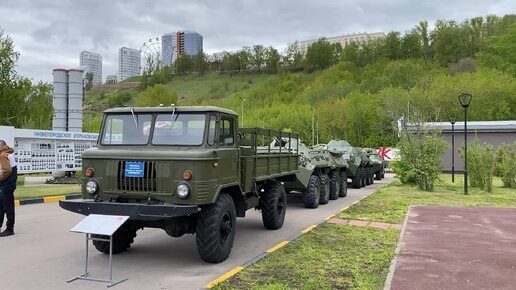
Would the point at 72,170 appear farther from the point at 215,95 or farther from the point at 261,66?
the point at 261,66

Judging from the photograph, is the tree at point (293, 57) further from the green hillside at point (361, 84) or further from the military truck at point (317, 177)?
the military truck at point (317, 177)

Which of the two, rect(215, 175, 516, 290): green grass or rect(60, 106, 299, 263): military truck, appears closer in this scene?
rect(215, 175, 516, 290): green grass

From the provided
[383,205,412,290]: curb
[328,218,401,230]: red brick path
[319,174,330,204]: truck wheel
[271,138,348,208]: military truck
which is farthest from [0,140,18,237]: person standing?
[319,174,330,204]: truck wheel

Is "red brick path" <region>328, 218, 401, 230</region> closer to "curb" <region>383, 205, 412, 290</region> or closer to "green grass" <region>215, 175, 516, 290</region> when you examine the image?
"curb" <region>383, 205, 412, 290</region>

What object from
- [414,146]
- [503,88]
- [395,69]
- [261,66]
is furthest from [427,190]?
[261,66]

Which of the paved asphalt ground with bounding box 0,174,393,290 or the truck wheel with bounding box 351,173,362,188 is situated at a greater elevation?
the truck wheel with bounding box 351,173,362,188

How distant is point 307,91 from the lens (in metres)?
78.4

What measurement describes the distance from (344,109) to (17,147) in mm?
40513

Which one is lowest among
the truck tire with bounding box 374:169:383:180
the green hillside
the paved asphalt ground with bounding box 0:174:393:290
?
the paved asphalt ground with bounding box 0:174:393:290

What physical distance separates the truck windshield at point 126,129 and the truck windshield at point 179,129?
178mm

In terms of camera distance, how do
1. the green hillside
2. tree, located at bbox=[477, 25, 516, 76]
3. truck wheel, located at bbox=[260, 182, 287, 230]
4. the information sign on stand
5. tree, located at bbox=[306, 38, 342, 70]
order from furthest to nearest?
tree, located at bbox=[306, 38, 342, 70] < tree, located at bbox=[477, 25, 516, 76] < the green hillside < truck wheel, located at bbox=[260, 182, 287, 230] < the information sign on stand

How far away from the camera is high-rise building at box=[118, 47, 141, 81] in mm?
92269

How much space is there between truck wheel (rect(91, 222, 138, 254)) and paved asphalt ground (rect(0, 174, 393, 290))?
0.13m

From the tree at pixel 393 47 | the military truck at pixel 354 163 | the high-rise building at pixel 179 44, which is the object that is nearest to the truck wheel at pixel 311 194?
the military truck at pixel 354 163
